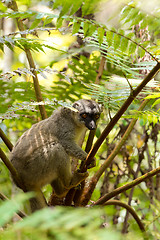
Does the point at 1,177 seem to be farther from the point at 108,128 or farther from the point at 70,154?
the point at 108,128

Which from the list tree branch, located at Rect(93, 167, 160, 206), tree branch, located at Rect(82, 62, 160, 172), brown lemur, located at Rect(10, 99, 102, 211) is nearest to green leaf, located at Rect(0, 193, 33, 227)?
tree branch, located at Rect(82, 62, 160, 172)

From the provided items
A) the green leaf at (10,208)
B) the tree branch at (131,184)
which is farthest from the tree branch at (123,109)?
the green leaf at (10,208)

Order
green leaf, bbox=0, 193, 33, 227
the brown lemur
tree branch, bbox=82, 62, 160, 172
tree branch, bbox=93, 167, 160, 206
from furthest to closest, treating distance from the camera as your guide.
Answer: the brown lemur → tree branch, bbox=93, 167, 160, 206 → tree branch, bbox=82, 62, 160, 172 → green leaf, bbox=0, 193, 33, 227

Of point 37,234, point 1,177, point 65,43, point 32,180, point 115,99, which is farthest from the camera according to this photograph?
point 65,43

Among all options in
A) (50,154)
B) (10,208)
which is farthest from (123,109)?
(10,208)

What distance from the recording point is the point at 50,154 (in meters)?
3.32

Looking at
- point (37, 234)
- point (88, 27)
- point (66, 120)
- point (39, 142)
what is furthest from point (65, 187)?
point (37, 234)

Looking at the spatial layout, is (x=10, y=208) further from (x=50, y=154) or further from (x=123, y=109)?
(x=50, y=154)

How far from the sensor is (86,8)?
2.00 meters

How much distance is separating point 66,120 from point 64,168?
0.71 meters

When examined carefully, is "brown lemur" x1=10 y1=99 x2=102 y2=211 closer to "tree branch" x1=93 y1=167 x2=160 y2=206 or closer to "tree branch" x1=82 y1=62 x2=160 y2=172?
"tree branch" x1=93 y1=167 x2=160 y2=206

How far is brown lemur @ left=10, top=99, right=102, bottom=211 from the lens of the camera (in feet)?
10.5

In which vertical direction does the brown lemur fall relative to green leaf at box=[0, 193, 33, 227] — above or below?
below

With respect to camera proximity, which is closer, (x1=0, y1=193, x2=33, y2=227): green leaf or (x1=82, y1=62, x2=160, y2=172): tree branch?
(x1=0, y1=193, x2=33, y2=227): green leaf
